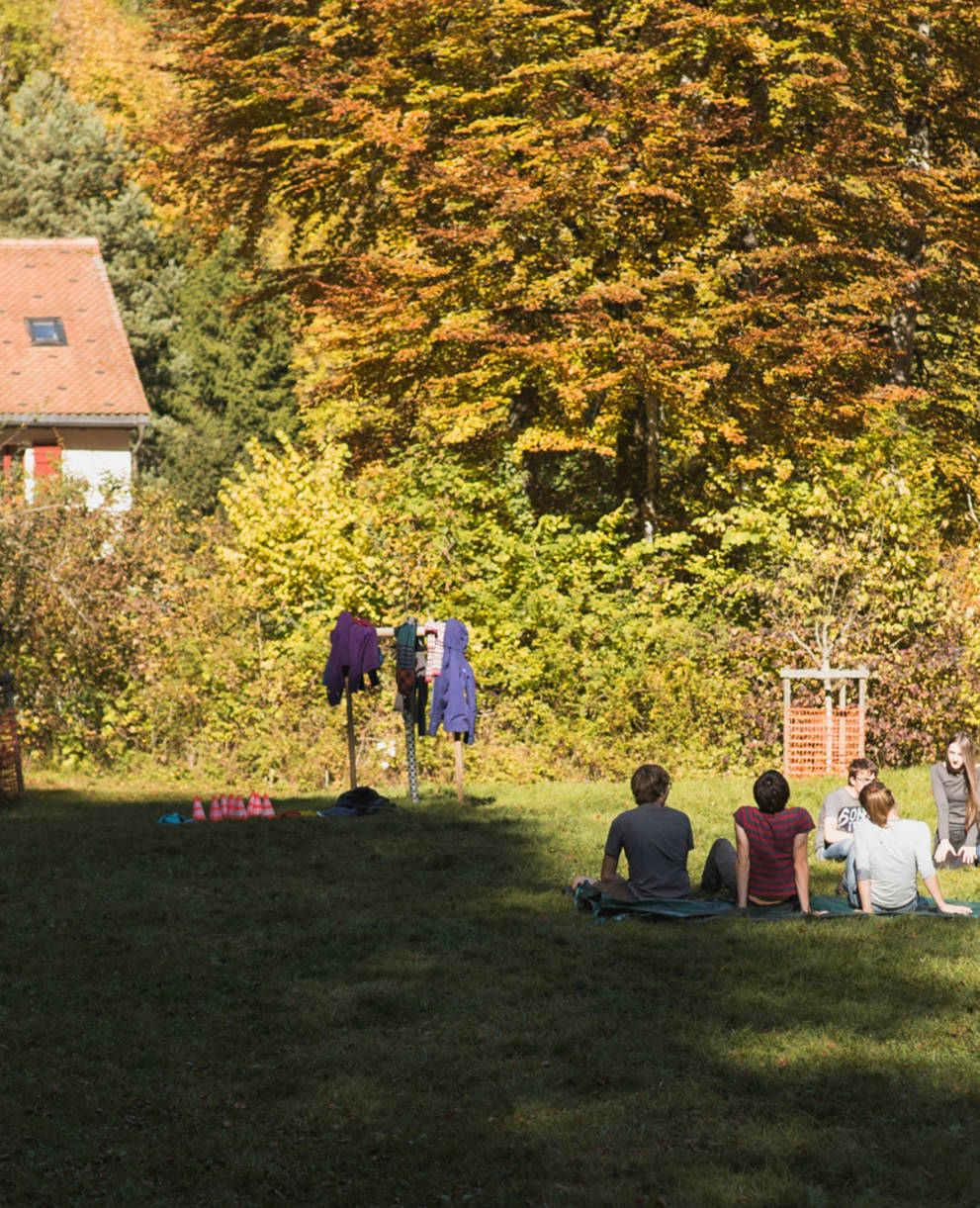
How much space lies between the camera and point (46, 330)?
1303 inches

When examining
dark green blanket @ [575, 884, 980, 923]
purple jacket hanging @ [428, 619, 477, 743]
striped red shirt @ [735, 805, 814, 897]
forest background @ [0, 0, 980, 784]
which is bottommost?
dark green blanket @ [575, 884, 980, 923]

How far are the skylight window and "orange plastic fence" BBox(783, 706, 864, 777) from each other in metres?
20.5

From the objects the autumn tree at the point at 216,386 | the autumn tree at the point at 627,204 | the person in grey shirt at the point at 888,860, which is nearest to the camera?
the person in grey shirt at the point at 888,860

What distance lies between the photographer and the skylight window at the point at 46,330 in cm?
3262

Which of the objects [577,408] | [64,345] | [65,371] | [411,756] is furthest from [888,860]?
[64,345]

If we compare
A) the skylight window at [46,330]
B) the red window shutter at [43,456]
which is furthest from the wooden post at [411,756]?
the skylight window at [46,330]

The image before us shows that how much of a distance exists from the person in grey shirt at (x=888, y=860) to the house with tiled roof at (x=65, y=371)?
21308 millimetres

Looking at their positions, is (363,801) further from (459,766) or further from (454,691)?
(454,691)

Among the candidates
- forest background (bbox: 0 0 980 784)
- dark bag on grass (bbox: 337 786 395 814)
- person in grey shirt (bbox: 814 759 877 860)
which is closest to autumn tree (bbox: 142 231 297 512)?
forest background (bbox: 0 0 980 784)

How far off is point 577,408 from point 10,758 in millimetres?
8711

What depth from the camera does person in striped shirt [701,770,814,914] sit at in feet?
32.9

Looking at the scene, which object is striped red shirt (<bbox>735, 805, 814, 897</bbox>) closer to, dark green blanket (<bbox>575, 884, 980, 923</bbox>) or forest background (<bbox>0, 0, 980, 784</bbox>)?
dark green blanket (<bbox>575, 884, 980, 923</bbox>)

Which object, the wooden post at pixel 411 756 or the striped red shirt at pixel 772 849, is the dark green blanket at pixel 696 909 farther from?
the wooden post at pixel 411 756

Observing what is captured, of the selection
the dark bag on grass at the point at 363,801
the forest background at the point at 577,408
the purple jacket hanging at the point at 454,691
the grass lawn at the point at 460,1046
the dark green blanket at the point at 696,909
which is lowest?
the grass lawn at the point at 460,1046
